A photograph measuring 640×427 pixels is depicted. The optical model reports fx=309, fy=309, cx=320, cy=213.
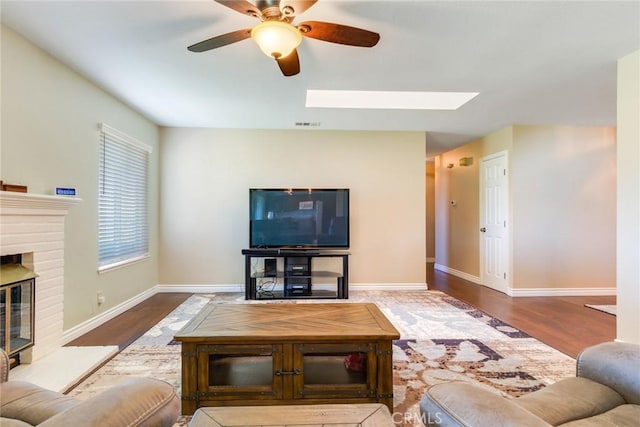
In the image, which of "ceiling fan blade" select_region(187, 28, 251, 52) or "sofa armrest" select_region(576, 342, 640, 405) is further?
"ceiling fan blade" select_region(187, 28, 251, 52)

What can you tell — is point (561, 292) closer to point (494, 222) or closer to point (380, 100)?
point (494, 222)

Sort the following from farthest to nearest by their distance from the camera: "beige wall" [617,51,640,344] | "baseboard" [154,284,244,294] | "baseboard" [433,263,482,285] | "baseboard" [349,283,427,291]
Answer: "baseboard" [433,263,482,285] < "baseboard" [349,283,427,291] < "baseboard" [154,284,244,294] < "beige wall" [617,51,640,344]

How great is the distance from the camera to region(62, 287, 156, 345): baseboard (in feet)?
8.64


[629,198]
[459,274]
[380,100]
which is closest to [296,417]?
[629,198]

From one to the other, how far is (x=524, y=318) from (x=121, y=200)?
4.61 m

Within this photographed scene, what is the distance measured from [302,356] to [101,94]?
10.4ft

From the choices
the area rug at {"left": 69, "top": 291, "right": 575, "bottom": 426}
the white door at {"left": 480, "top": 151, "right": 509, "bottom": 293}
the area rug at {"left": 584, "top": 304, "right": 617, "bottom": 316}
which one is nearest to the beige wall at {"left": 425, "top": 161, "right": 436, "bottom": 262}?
the white door at {"left": 480, "top": 151, "right": 509, "bottom": 293}

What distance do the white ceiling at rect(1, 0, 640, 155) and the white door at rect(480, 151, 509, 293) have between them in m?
1.03

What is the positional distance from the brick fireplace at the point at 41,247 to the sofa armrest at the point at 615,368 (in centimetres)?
310

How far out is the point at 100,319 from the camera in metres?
3.03

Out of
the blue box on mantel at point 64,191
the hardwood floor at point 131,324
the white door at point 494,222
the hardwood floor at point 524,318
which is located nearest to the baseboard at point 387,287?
the hardwood floor at point 524,318

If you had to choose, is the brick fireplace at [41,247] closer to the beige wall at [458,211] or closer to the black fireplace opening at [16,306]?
the black fireplace opening at [16,306]

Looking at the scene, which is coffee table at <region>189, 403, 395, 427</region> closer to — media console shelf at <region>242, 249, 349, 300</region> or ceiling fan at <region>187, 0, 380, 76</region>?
ceiling fan at <region>187, 0, 380, 76</region>

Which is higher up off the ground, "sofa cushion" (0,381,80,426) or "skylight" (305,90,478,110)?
"skylight" (305,90,478,110)
